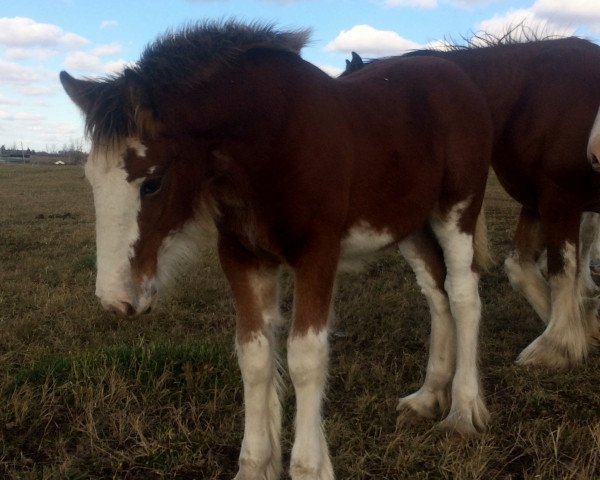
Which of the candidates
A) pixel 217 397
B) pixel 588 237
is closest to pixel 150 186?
pixel 217 397

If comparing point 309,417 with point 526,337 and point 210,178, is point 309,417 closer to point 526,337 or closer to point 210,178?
point 210,178

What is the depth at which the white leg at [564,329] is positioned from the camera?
4090 mm

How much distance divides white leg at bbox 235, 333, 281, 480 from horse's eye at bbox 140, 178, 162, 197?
948 millimetres

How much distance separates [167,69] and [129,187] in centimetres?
50

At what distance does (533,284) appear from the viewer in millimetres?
4727

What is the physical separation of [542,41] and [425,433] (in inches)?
125

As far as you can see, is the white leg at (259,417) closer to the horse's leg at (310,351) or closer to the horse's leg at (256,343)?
the horse's leg at (256,343)

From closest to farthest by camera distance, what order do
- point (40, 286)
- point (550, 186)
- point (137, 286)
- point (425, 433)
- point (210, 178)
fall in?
point (137, 286)
point (210, 178)
point (425, 433)
point (550, 186)
point (40, 286)

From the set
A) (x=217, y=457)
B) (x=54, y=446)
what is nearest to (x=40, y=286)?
(x=54, y=446)

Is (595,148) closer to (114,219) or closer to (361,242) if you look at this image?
(361,242)

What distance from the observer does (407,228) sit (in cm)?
316

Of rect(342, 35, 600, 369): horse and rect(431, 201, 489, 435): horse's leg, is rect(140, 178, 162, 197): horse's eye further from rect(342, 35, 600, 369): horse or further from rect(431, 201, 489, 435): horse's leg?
rect(342, 35, 600, 369): horse

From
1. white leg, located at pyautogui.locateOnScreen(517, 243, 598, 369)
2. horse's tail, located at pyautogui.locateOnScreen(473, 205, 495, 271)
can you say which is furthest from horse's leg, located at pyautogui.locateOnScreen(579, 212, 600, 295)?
horse's tail, located at pyautogui.locateOnScreen(473, 205, 495, 271)

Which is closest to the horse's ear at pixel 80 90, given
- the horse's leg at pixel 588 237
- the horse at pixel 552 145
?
the horse at pixel 552 145
